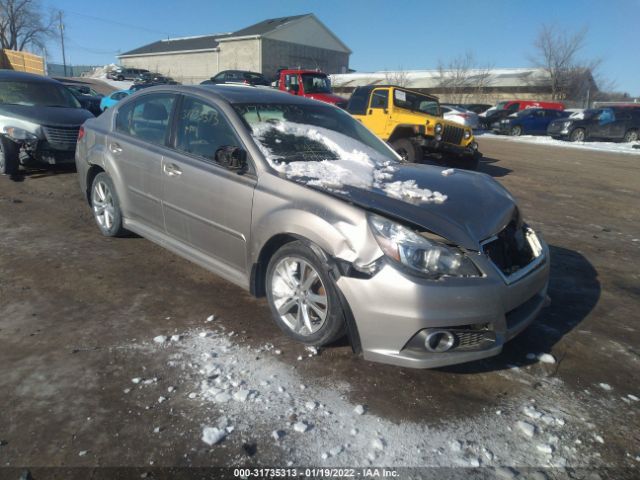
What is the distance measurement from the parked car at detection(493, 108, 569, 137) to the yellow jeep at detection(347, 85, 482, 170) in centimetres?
1584

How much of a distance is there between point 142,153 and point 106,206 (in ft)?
3.42

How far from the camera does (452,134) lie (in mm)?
10195

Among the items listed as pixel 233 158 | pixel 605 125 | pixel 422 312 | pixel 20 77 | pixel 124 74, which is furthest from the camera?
pixel 124 74

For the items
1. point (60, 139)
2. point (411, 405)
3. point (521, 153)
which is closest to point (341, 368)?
point (411, 405)

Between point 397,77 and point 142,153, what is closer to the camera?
point 142,153

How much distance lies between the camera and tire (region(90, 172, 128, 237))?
15.8 ft

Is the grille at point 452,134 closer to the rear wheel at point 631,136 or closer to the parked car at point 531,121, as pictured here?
the rear wheel at point 631,136

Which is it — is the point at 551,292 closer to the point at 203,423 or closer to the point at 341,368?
the point at 341,368

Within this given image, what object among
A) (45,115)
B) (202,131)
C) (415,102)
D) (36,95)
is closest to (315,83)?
(415,102)

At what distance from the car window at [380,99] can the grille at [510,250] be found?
317 inches

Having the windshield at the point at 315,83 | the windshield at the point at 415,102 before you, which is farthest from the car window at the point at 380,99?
the windshield at the point at 315,83

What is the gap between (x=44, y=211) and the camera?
245 inches

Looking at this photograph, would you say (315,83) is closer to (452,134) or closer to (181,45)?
(452,134)

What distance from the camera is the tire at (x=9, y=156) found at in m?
7.64
